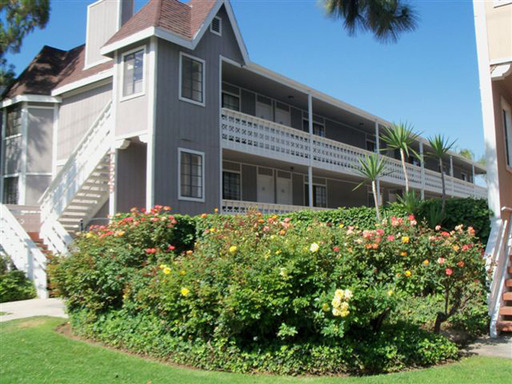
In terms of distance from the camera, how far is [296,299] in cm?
628

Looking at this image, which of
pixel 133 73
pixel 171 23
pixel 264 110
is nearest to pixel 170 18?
pixel 171 23

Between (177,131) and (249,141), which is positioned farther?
(249,141)

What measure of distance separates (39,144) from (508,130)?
56.9ft

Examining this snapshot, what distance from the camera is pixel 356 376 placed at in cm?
617

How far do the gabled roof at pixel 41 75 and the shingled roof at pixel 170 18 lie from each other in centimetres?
621

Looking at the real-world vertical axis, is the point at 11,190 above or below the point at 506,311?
above

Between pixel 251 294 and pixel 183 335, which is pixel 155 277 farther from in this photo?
pixel 251 294

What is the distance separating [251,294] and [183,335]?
4.30 feet

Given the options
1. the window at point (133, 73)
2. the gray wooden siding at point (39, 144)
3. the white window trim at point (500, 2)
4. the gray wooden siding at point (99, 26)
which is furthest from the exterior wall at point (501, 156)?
the gray wooden siding at point (39, 144)

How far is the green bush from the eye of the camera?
13.1m

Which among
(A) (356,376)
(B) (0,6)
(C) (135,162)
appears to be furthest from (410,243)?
(B) (0,6)

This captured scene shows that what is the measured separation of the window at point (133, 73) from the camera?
1605 cm

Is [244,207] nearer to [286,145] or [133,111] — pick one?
[286,145]

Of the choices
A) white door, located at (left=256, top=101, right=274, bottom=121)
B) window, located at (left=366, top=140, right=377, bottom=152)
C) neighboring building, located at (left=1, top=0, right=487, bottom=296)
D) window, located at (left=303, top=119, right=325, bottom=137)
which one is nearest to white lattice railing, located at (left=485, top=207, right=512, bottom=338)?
neighboring building, located at (left=1, top=0, right=487, bottom=296)
